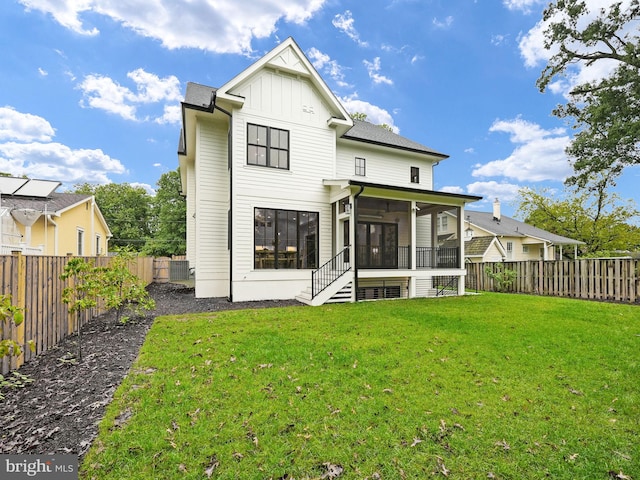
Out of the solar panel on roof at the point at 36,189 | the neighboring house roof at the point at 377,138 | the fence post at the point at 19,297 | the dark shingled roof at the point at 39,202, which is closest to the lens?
the fence post at the point at 19,297

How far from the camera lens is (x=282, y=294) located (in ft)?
37.0

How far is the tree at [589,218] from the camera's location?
29.9m

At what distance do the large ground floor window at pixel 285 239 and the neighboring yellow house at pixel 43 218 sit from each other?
7.27m

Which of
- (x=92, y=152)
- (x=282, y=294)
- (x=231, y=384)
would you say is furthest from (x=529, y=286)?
(x=92, y=152)

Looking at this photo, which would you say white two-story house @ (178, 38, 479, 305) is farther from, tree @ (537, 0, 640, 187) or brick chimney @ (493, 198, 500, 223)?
brick chimney @ (493, 198, 500, 223)

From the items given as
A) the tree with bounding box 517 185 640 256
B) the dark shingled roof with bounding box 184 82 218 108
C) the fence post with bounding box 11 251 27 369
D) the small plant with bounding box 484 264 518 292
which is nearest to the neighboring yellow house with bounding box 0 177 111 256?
the dark shingled roof with bounding box 184 82 218 108

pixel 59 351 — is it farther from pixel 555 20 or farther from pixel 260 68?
pixel 555 20

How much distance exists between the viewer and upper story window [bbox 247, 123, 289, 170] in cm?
1112

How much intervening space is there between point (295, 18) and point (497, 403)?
59.0ft

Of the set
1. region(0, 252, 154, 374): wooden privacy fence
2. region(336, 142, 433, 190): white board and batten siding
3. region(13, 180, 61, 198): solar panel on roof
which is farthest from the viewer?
region(336, 142, 433, 190): white board and batten siding

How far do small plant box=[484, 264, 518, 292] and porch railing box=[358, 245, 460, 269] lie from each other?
365cm

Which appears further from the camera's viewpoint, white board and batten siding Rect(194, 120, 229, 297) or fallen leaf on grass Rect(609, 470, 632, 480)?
white board and batten siding Rect(194, 120, 229, 297)

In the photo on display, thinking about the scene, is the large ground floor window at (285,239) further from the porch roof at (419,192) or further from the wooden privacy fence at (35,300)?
the wooden privacy fence at (35,300)

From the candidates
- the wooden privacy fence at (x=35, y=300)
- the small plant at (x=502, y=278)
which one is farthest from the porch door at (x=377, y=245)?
the wooden privacy fence at (x=35, y=300)
